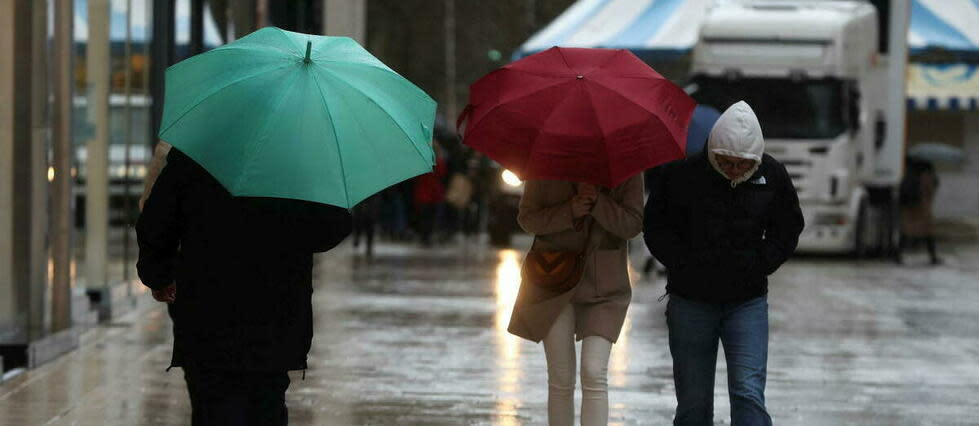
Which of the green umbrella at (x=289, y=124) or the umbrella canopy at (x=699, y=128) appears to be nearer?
the green umbrella at (x=289, y=124)

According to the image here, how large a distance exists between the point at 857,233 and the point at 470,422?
15654 millimetres

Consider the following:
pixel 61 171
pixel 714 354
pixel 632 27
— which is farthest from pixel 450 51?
pixel 714 354

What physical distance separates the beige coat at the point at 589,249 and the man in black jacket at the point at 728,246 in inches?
6.6

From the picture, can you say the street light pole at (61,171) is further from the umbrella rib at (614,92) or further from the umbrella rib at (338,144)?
the umbrella rib at (338,144)

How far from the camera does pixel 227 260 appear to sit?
5188 mm

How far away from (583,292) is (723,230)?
0.61 meters

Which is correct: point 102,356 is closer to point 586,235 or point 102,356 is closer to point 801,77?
point 586,235

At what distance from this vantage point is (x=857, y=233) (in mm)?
23500

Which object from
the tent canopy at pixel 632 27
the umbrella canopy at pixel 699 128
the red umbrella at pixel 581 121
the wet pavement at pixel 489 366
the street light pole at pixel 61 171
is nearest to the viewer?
the red umbrella at pixel 581 121

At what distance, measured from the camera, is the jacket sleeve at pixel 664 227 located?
6.55 m

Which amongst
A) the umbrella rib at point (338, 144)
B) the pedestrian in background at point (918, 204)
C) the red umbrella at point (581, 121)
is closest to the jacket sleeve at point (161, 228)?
the umbrella rib at point (338, 144)

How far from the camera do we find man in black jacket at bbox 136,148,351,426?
5.18 meters

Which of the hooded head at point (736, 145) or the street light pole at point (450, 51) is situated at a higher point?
the street light pole at point (450, 51)

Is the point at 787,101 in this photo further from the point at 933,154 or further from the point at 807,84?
the point at 933,154
